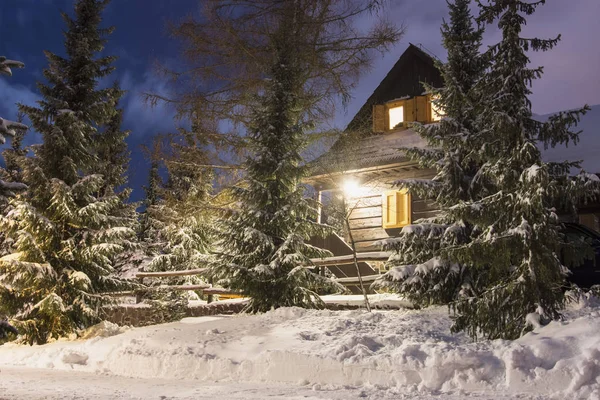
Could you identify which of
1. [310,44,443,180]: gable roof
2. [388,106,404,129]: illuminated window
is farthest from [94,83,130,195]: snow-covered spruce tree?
[388,106,404,129]: illuminated window

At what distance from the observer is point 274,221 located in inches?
506

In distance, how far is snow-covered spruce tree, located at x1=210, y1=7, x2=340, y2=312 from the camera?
40.2 ft

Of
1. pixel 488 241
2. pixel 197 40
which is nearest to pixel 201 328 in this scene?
pixel 488 241

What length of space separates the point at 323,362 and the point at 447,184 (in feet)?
18.1

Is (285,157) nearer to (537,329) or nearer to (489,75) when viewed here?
(489,75)

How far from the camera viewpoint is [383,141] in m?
19.3

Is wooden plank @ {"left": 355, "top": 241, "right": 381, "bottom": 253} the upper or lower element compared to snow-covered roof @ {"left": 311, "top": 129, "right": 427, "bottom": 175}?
lower

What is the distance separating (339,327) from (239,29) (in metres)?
11.6

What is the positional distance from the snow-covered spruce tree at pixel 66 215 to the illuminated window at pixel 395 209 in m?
A: 8.82

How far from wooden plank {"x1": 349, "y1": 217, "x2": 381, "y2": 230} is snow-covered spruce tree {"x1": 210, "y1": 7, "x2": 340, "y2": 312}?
6.17m

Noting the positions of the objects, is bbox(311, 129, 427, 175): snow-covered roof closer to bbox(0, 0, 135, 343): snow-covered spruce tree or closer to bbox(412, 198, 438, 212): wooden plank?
bbox(412, 198, 438, 212): wooden plank

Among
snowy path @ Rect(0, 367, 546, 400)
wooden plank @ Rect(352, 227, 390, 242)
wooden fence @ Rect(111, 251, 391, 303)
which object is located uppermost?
wooden plank @ Rect(352, 227, 390, 242)

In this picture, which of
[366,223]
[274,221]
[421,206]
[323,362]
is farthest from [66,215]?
[421,206]

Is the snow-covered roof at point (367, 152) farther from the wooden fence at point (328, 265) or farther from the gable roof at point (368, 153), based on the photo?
the wooden fence at point (328, 265)
